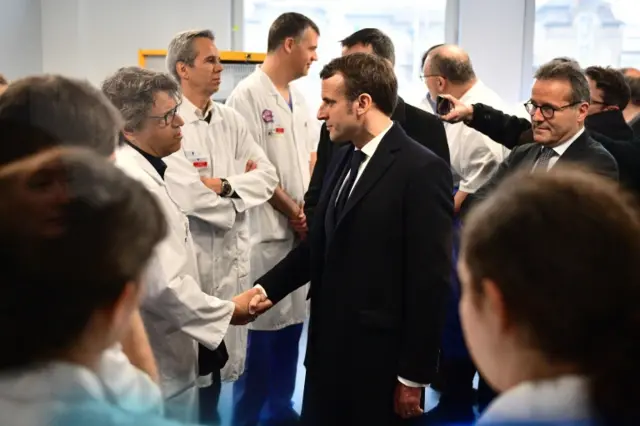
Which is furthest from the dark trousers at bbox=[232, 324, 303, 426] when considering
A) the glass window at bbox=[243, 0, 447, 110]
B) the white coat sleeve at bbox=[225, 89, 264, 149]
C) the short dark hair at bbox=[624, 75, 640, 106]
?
the glass window at bbox=[243, 0, 447, 110]

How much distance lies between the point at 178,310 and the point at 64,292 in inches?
45.0

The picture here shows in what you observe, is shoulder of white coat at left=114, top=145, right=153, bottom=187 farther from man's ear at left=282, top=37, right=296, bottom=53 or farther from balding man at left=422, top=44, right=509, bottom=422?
balding man at left=422, top=44, right=509, bottom=422

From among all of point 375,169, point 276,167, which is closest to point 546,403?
point 375,169

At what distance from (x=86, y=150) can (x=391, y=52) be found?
279 cm

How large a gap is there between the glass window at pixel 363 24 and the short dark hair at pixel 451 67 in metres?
2.53

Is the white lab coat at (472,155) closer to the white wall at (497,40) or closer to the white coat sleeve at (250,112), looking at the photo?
the white coat sleeve at (250,112)

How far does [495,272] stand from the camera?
0.75m

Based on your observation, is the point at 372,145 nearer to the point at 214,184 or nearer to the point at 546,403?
the point at 214,184

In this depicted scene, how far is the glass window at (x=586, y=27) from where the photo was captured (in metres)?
6.20

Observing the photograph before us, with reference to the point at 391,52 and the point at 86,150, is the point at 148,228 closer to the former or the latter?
the point at 86,150

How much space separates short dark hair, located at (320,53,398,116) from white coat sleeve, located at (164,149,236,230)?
→ 0.76 meters

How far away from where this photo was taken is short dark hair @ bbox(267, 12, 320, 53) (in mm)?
3398

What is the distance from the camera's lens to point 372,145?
6.89 ft

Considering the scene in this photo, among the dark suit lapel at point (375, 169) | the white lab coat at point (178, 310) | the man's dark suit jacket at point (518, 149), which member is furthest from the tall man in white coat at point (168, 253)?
the man's dark suit jacket at point (518, 149)
